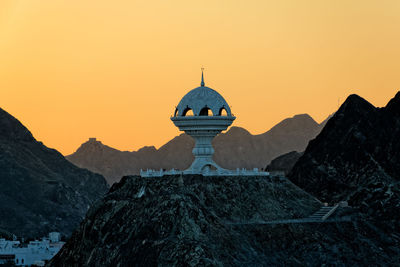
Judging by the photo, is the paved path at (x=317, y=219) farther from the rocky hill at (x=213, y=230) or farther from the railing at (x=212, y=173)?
the railing at (x=212, y=173)

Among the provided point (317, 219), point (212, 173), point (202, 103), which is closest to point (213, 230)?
point (212, 173)

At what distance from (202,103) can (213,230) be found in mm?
28549

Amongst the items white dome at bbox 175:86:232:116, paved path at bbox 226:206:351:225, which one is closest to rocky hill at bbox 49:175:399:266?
paved path at bbox 226:206:351:225

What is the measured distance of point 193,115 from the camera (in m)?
182

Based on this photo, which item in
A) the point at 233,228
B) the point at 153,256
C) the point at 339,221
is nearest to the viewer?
the point at 153,256

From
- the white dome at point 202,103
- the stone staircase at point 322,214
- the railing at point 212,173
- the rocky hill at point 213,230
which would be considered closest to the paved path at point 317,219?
the stone staircase at point 322,214

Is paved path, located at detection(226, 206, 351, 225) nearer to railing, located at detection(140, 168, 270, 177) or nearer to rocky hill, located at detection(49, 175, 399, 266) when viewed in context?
rocky hill, located at detection(49, 175, 399, 266)

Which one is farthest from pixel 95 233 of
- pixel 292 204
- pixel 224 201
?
pixel 292 204

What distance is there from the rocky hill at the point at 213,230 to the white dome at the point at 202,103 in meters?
11.3

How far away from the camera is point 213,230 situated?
162m

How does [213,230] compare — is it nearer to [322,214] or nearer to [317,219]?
[317,219]

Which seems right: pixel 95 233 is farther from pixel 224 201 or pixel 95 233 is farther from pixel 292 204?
pixel 292 204

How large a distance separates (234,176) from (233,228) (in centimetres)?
1654

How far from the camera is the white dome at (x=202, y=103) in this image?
18262 cm
